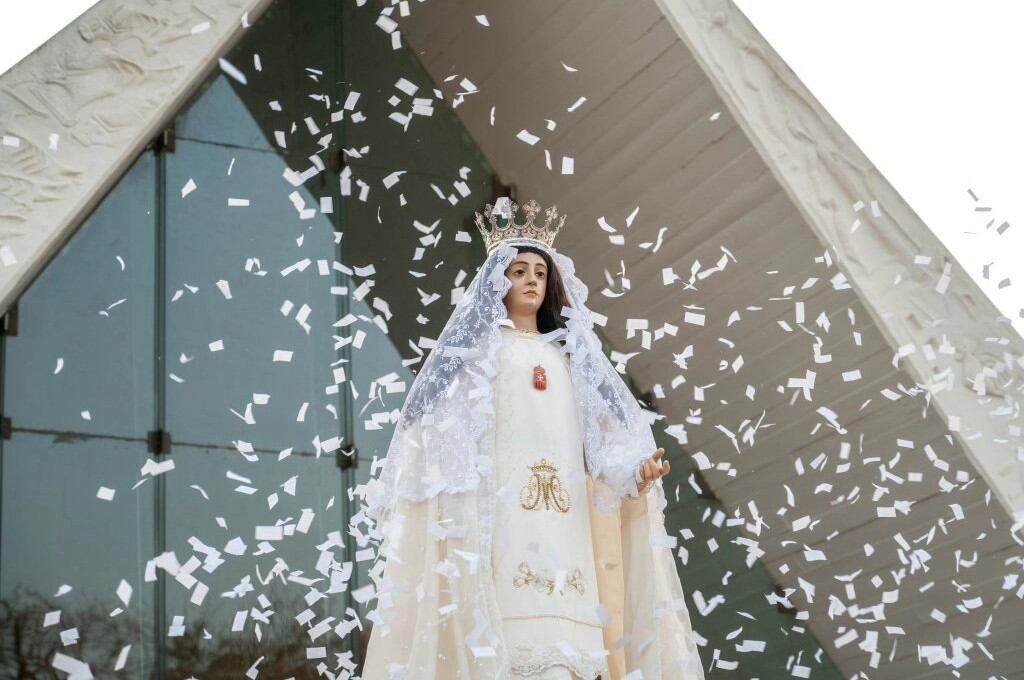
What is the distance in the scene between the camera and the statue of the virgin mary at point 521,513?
Result: 16.8ft

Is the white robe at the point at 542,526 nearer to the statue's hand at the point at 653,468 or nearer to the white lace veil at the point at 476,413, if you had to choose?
the white lace veil at the point at 476,413

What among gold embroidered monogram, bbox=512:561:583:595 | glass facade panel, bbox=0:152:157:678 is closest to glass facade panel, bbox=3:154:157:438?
glass facade panel, bbox=0:152:157:678

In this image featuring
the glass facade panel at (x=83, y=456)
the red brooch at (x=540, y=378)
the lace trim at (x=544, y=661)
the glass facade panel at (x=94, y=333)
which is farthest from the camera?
the glass facade panel at (x=94, y=333)

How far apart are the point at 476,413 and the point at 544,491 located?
1.09 ft

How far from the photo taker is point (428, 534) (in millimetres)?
5273

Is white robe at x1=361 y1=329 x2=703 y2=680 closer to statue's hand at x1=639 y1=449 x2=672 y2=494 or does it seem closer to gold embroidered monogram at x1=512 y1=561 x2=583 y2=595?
gold embroidered monogram at x1=512 y1=561 x2=583 y2=595

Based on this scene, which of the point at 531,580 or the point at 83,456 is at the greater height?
the point at 83,456

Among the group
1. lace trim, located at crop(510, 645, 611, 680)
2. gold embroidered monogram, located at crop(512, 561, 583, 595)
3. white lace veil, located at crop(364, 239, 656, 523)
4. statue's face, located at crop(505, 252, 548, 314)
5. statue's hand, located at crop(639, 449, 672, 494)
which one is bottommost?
lace trim, located at crop(510, 645, 611, 680)

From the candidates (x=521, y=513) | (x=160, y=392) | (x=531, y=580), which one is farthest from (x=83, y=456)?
(x=531, y=580)

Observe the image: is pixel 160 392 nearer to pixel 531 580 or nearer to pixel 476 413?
pixel 476 413

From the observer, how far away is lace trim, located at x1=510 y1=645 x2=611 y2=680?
5.05m

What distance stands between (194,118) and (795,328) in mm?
2938

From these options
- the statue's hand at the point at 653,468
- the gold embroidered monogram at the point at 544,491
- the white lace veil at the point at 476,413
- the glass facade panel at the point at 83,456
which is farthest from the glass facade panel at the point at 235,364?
the statue's hand at the point at 653,468

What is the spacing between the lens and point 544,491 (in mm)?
5371
